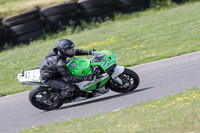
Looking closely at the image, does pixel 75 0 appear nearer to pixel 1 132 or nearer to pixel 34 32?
pixel 34 32

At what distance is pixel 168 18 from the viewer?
13.9 meters

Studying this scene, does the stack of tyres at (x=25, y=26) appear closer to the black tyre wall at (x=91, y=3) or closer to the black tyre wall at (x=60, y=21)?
the black tyre wall at (x=60, y=21)

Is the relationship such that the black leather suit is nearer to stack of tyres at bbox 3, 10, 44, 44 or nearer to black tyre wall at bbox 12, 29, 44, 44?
stack of tyres at bbox 3, 10, 44, 44

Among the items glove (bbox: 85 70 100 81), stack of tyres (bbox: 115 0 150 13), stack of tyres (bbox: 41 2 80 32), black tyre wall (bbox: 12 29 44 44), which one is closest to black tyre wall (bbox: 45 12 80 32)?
stack of tyres (bbox: 41 2 80 32)

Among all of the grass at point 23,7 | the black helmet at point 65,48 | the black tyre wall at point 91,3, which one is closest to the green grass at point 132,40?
the black tyre wall at point 91,3

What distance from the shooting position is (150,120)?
511 centimetres

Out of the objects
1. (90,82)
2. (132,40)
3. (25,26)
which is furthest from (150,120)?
(25,26)

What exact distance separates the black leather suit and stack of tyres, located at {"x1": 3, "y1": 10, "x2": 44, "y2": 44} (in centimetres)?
778

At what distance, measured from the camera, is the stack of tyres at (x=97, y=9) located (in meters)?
15.0

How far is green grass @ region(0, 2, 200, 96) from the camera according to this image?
10.1 meters

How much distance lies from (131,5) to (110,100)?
30.5 ft

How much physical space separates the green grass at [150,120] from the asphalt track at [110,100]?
57cm

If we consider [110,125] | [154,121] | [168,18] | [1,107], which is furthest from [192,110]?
[168,18]

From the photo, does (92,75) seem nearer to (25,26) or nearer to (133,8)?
(25,26)
